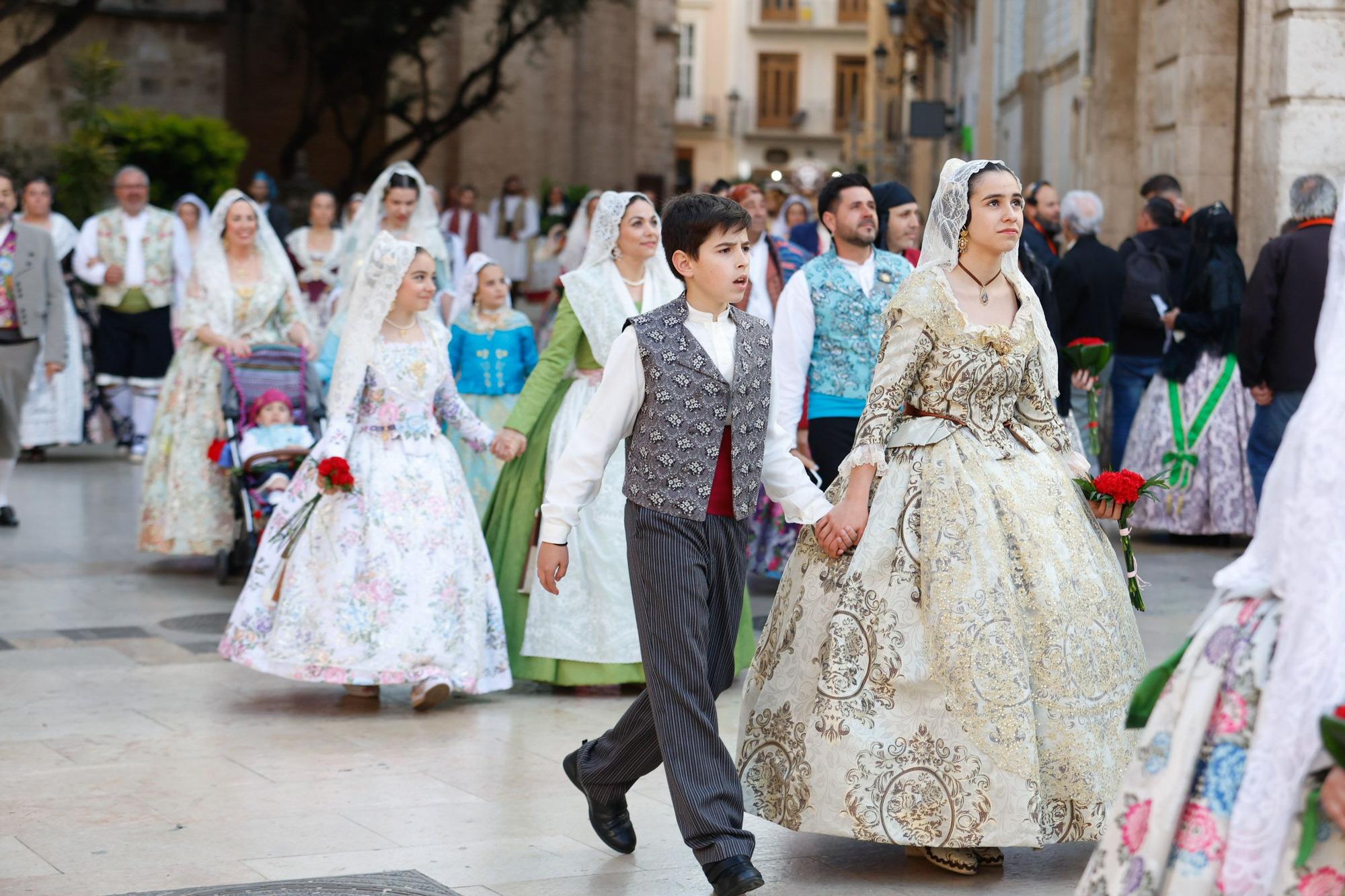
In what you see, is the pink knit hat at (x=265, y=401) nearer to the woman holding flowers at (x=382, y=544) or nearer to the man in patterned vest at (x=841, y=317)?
the woman holding flowers at (x=382, y=544)

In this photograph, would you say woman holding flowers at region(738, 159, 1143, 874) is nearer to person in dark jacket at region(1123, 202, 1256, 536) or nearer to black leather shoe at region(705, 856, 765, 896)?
black leather shoe at region(705, 856, 765, 896)

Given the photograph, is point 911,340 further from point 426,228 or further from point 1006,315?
point 426,228

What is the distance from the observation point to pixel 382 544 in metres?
7.09

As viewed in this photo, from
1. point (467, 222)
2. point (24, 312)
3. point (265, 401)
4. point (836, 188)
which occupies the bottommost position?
point (265, 401)

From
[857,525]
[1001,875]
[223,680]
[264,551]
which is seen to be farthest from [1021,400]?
[223,680]

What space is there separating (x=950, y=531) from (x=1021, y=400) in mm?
523

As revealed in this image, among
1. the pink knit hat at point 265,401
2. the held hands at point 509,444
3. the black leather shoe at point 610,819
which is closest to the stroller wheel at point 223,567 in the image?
the pink knit hat at point 265,401

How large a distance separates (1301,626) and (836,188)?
4.35 metres

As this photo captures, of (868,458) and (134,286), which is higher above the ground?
(134,286)

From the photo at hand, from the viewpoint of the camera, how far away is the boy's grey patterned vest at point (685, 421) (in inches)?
187

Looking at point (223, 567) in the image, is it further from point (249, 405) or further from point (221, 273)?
point (221, 273)

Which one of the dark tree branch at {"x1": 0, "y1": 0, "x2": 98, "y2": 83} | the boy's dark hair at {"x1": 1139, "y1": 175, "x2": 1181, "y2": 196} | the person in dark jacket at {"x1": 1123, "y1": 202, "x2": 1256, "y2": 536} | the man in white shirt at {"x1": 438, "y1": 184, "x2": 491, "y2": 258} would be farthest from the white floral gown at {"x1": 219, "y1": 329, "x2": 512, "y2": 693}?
the dark tree branch at {"x1": 0, "y1": 0, "x2": 98, "y2": 83}

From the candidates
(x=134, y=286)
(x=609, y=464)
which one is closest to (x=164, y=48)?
(x=134, y=286)

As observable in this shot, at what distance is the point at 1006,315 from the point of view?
5.23 m
